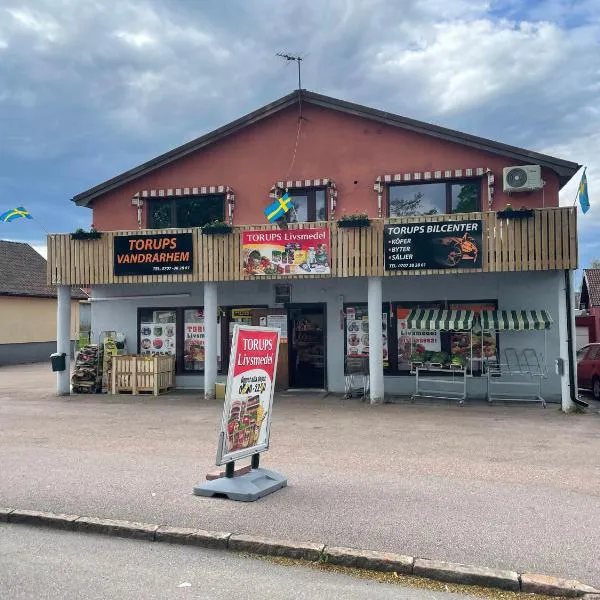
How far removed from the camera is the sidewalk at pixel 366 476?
5.51 meters

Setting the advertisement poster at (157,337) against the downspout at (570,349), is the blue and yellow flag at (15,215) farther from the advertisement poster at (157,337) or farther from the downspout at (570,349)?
the downspout at (570,349)

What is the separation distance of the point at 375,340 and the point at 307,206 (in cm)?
429

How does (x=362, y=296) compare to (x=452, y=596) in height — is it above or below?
above

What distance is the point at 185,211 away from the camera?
58.4 ft

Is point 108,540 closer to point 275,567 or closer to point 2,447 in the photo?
point 275,567

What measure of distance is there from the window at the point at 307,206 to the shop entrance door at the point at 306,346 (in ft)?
7.69

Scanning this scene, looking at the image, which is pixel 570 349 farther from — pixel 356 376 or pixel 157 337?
pixel 157 337

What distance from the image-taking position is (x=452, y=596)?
4.54 m

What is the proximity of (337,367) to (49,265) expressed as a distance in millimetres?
8197

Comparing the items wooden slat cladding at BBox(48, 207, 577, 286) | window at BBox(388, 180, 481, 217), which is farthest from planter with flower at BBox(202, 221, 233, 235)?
window at BBox(388, 180, 481, 217)

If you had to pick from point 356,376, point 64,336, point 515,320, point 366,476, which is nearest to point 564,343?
point 515,320

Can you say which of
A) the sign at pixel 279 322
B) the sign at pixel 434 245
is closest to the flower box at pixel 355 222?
the sign at pixel 434 245

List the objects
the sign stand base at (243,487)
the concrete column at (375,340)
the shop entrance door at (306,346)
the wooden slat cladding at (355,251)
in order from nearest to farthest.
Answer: the sign stand base at (243,487) → the wooden slat cladding at (355,251) → the concrete column at (375,340) → the shop entrance door at (306,346)

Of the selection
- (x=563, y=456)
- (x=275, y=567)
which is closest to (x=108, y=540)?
(x=275, y=567)
